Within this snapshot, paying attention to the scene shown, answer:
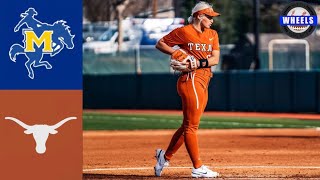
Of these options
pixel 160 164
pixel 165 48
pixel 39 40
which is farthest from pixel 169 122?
pixel 39 40

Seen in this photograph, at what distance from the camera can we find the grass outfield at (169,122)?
2644 cm

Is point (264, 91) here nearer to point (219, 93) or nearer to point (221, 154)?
point (219, 93)

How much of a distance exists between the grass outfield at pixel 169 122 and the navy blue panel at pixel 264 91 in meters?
3.51

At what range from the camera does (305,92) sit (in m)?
33.5

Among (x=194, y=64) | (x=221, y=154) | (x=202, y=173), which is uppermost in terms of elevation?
(x=194, y=64)

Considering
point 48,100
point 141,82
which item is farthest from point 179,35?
point 141,82

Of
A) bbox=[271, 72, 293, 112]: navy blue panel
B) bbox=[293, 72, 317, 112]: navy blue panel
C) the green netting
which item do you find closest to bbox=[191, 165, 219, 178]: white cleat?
bbox=[293, 72, 317, 112]: navy blue panel

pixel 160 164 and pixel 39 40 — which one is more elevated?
pixel 39 40

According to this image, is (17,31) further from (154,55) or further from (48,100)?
(154,55)

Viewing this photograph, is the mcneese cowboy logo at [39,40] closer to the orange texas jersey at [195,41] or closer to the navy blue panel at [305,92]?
the orange texas jersey at [195,41]

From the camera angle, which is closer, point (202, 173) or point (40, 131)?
point (40, 131)

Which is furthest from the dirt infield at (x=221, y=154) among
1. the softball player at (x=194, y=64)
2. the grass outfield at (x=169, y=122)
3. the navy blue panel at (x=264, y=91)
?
the navy blue panel at (x=264, y=91)

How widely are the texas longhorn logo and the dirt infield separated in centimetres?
322

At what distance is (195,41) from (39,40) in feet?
11.4
